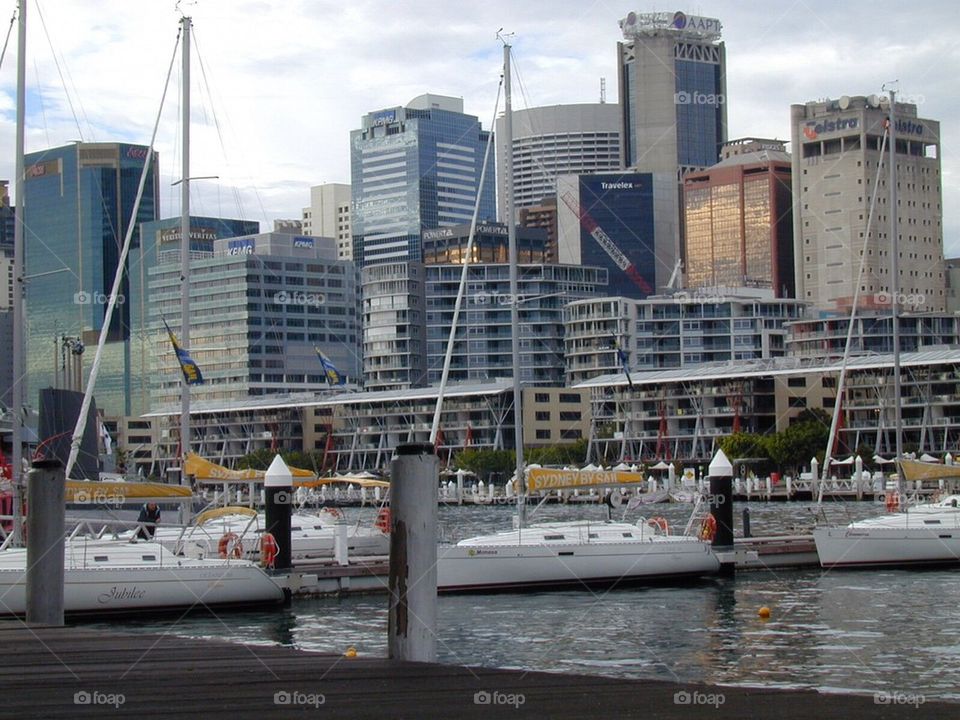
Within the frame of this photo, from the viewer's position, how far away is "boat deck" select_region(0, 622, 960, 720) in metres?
14.7

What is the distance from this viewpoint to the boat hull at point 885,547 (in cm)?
5119

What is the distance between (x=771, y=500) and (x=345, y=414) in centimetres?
8009

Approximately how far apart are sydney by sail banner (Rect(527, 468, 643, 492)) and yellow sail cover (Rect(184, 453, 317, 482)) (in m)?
10.8

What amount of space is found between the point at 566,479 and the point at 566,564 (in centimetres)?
472

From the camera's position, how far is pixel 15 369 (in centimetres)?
4538

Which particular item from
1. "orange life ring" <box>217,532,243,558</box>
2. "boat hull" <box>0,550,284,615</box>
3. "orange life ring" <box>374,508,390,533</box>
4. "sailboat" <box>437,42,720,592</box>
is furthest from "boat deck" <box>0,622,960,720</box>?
"orange life ring" <box>374,508,390,533</box>

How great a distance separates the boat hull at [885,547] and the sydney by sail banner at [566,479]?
7227 mm

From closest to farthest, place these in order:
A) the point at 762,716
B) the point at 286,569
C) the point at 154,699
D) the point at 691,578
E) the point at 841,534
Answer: the point at 762,716 → the point at 154,699 → the point at 286,569 → the point at 691,578 → the point at 841,534

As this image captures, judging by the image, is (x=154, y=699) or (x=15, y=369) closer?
(x=154, y=699)

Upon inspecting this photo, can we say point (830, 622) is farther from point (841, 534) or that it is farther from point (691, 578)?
point (841, 534)

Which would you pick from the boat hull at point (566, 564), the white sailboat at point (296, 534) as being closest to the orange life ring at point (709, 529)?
the boat hull at point (566, 564)

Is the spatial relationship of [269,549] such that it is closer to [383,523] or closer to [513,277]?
[383,523]

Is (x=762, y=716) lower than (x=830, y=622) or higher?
higher

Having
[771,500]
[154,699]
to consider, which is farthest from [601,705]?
[771,500]
